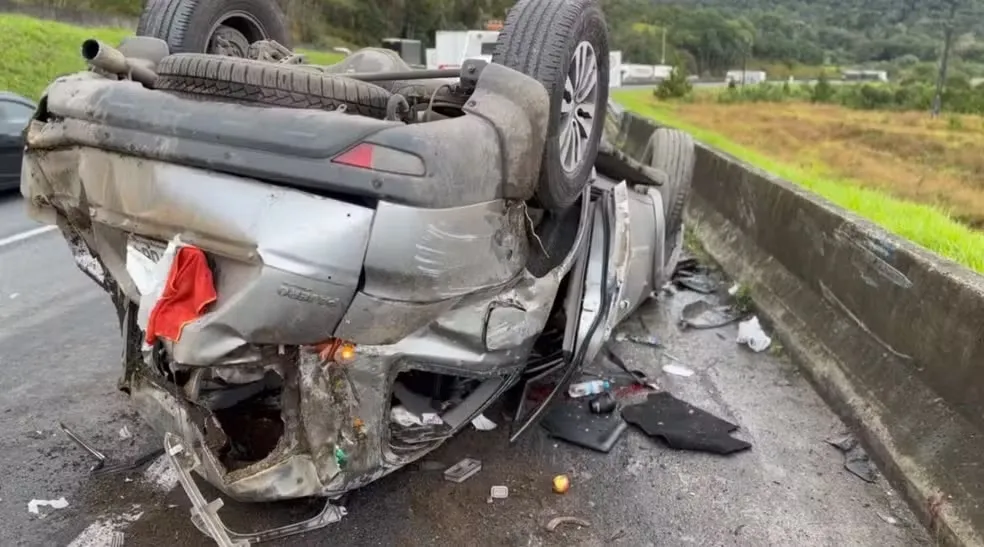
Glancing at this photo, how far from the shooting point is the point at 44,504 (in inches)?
125

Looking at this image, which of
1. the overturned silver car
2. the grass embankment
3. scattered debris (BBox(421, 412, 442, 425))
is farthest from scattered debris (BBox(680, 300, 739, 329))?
the grass embankment

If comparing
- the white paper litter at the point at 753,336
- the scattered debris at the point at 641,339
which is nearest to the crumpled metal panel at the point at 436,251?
the scattered debris at the point at 641,339

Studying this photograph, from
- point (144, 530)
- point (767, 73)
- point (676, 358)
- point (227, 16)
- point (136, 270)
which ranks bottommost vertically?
A: point (767, 73)

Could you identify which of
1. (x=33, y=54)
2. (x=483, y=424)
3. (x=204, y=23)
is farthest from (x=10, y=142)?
(x=33, y=54)

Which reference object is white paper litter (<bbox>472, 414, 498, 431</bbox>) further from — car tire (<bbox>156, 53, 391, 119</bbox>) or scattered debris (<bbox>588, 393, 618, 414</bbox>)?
car tire (<bbox>156, 53, 391, 119</bbox>)

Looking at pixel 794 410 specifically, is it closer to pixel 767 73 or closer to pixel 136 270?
pixel 136 270

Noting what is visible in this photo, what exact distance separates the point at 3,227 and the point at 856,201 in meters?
7.57

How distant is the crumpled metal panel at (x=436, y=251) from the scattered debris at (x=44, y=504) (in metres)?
1.54

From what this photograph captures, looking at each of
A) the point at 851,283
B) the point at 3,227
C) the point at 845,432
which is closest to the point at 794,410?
the point at 845,432

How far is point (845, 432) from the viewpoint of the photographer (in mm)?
4016

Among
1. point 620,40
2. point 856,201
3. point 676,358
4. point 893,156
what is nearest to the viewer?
point 676,358

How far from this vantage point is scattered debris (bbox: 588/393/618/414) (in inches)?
163

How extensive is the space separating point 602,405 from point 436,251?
179 centimetres

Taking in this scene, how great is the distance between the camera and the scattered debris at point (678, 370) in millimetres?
4770
